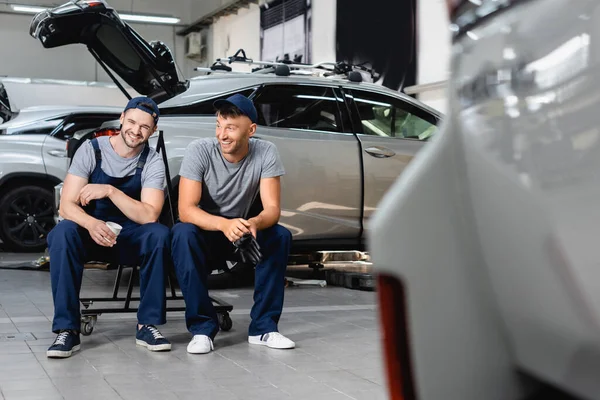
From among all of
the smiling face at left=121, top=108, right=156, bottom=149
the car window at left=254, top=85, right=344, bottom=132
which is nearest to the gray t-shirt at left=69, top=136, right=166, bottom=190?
the smiling face at left=121, top=108, right=156, bottom=149

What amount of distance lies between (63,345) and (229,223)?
37.7 inches

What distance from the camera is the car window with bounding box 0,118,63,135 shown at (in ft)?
31.7

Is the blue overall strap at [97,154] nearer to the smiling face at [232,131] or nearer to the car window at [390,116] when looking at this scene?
the smiling face at [232,131]

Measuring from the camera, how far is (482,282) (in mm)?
1138

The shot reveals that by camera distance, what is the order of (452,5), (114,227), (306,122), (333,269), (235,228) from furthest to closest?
(333,269) → (306,122) → (114,227) → (235,228) → (452,5)

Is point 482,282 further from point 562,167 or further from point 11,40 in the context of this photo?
point 11,40

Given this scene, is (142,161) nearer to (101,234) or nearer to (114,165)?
(114,165)

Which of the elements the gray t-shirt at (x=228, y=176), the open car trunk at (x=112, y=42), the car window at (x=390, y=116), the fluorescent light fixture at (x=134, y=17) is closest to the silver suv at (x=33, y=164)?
the open car trunk at (x=112, y=42)

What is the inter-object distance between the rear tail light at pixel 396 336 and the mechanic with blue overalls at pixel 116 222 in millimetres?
3179

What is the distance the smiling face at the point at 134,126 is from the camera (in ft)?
15.0

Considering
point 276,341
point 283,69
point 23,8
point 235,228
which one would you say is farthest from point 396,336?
point 23,8

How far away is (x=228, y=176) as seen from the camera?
468 cm

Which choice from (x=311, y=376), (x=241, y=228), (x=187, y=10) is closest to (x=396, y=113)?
(x=241, y=228)

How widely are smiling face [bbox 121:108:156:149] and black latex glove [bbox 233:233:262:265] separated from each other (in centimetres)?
76
